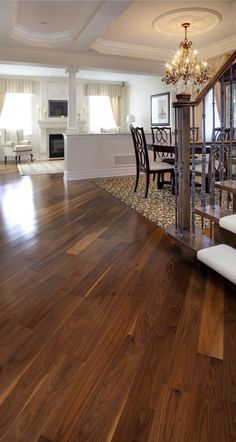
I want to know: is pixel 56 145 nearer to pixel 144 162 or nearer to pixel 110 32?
pixel 110 32

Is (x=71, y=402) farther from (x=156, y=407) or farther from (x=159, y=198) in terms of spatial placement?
(x=159, y=198)

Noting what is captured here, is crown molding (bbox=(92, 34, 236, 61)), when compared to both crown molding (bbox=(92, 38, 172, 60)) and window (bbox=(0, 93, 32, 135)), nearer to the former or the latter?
crown molding (bbox=(92, 38, 172, 60))

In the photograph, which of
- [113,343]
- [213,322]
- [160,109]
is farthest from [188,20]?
[113,343]

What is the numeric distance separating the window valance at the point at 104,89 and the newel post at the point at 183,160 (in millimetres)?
9665

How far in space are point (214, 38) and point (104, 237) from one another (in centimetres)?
503

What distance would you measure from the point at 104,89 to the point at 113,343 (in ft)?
37.5

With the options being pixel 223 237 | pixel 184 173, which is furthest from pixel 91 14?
pixel 223 237

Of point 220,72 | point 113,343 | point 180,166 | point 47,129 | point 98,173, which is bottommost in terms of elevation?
point 113,343

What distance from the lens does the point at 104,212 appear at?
4191 mm

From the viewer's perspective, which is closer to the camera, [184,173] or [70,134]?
[184,173]

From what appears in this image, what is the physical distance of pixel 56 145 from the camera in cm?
1166

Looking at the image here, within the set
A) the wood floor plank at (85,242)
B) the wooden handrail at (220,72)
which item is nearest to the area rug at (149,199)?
the wood floor plank at (85,242)

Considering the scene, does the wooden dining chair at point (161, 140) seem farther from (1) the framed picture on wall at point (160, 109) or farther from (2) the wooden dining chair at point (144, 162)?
(1) the framed picture on wall at point (160, 109)

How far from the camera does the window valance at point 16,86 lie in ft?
35.3
